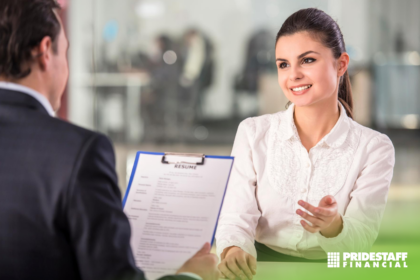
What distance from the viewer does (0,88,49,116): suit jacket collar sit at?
1033 mm

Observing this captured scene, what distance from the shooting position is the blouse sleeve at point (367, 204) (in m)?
1.44

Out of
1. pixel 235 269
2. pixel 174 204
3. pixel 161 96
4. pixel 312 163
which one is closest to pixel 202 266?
pixel 174 204

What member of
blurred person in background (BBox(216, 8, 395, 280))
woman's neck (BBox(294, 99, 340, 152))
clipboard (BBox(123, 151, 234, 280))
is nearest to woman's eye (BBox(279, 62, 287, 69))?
blurred person in background (BBox(216, 8, 395, 280))

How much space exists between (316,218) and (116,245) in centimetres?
58

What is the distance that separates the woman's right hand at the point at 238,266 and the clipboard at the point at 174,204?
9.6 inches

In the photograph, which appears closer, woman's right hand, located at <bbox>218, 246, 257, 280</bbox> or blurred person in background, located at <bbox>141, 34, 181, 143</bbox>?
woman's right hand, located at <bbox>218, 246, 257, 280</bbox>

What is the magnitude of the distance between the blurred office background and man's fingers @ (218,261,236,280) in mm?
5984

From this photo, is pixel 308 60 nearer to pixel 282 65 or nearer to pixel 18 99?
pixel 282 65

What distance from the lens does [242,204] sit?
1.59 meters

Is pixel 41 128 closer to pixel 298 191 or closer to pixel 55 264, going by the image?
pixel 55 264

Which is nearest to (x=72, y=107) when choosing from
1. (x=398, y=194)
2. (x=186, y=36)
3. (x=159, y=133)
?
(x=159, y=133)

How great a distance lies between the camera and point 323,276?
126 cm

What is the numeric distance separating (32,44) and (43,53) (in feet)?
0.09

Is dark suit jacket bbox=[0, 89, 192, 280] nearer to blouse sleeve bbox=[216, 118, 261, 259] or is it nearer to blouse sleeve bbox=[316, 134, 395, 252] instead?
blouse sleeve bbox=[216, 118, 261, 259]
